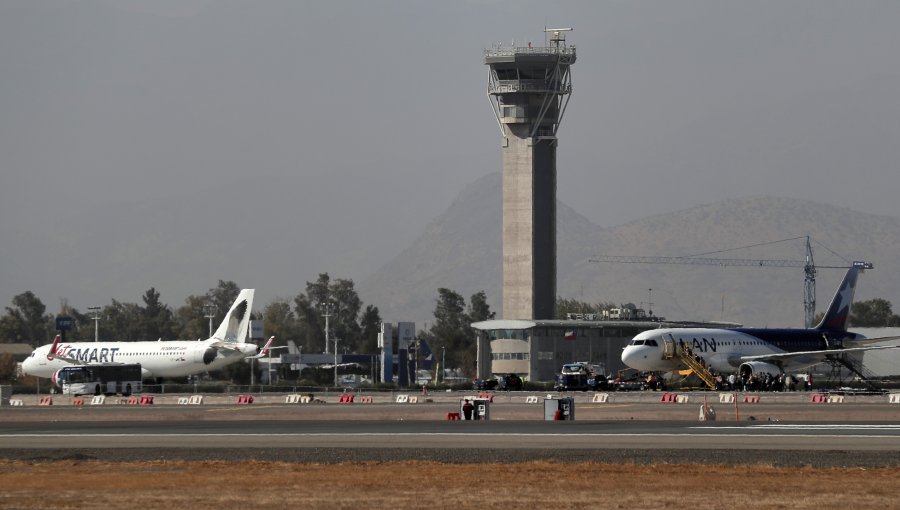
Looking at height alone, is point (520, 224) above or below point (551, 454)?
above

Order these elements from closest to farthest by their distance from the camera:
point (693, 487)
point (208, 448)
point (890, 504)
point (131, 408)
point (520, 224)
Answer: point (890, 504)
point (693, 487)
point (208, 448)
point (131, 408)
point (520, 224)

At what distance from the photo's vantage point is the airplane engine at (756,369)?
92188 mm

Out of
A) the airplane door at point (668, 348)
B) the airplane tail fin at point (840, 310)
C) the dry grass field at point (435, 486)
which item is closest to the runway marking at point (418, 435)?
the dry grass field at point (435, 486)

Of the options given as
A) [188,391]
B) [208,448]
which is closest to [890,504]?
[208,448]

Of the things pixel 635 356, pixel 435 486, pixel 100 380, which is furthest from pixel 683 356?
pixel 435 486

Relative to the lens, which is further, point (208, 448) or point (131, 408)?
point (131, 408)

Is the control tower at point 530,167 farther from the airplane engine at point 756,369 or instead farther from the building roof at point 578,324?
the airplane engine at point 756,369

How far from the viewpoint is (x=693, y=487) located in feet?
94.9

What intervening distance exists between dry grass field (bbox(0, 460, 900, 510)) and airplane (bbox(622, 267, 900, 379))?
5843 cm

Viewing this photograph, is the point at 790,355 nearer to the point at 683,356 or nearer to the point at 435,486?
the point at 683,356

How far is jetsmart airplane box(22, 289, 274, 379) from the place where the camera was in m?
107

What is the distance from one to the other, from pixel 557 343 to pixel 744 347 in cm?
6765

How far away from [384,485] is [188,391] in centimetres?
7623

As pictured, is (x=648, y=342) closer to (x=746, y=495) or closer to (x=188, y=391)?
(x=188, y=391)
